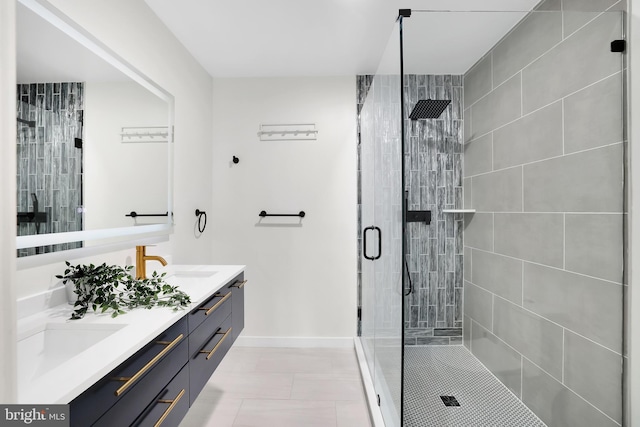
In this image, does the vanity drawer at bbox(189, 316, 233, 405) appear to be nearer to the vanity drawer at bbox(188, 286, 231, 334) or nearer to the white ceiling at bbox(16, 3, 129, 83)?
the vanity drawer at bbox(188, 286, 231, 334)

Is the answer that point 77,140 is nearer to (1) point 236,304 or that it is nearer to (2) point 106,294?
(2) point 106,294

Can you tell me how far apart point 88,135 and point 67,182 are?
250 millimetres

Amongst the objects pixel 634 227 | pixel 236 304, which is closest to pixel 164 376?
pixel 236 304

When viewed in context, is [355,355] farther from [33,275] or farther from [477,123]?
[33,275]

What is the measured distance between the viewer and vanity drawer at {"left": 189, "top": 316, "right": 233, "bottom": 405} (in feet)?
4.59

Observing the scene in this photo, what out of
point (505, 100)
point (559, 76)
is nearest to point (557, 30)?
point (559, 76)

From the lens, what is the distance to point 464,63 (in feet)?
6.03

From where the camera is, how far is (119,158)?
165 centimetres

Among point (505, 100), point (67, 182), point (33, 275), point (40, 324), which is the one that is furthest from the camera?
point (505, 100)

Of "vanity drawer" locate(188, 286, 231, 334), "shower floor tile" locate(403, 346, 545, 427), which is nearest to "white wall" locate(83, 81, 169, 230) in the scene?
"vanity drawer" locate(188, 286, 231, 334)

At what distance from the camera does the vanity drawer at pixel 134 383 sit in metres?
0.80

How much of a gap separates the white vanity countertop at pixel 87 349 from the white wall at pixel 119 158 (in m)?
0.48

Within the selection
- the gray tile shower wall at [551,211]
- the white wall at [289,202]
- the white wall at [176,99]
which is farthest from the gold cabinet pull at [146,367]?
the white wall at [289,202]

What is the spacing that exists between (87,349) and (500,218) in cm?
192
